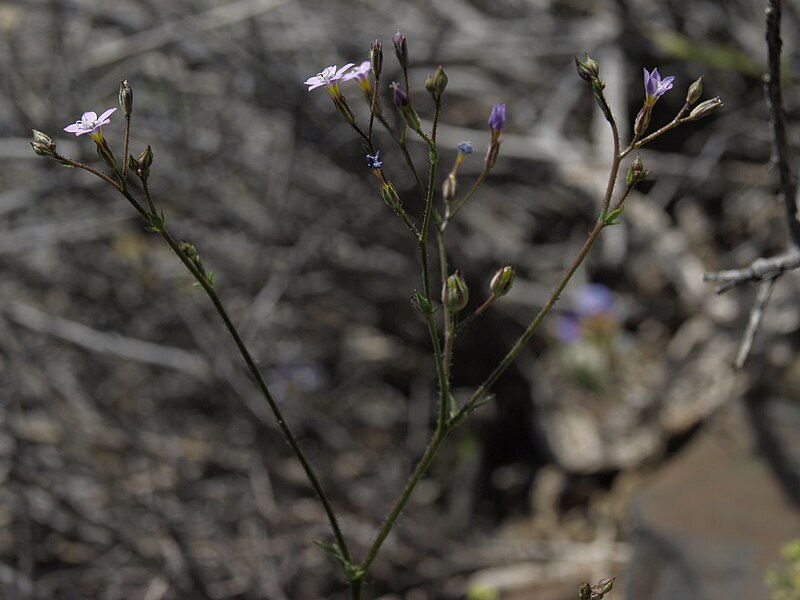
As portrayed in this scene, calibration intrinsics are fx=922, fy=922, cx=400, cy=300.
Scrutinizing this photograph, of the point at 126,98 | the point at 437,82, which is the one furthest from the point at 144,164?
the point at 437,82

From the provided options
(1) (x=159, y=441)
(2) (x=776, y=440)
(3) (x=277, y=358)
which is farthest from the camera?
(3) (x=277, y=358)

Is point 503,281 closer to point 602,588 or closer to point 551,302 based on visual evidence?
point 551,302

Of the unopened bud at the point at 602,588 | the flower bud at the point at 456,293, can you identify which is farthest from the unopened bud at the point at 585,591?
the flower bud at the point at 456,293

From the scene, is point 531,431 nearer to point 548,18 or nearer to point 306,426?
point 306,426

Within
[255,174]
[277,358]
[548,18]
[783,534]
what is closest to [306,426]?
[277,358]

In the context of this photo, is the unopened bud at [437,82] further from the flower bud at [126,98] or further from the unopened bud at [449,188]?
the flower bud at [126,98]

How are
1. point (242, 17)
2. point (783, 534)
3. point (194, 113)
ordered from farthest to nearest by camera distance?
point (194, 113), point (242, 17), point (783, 534)
